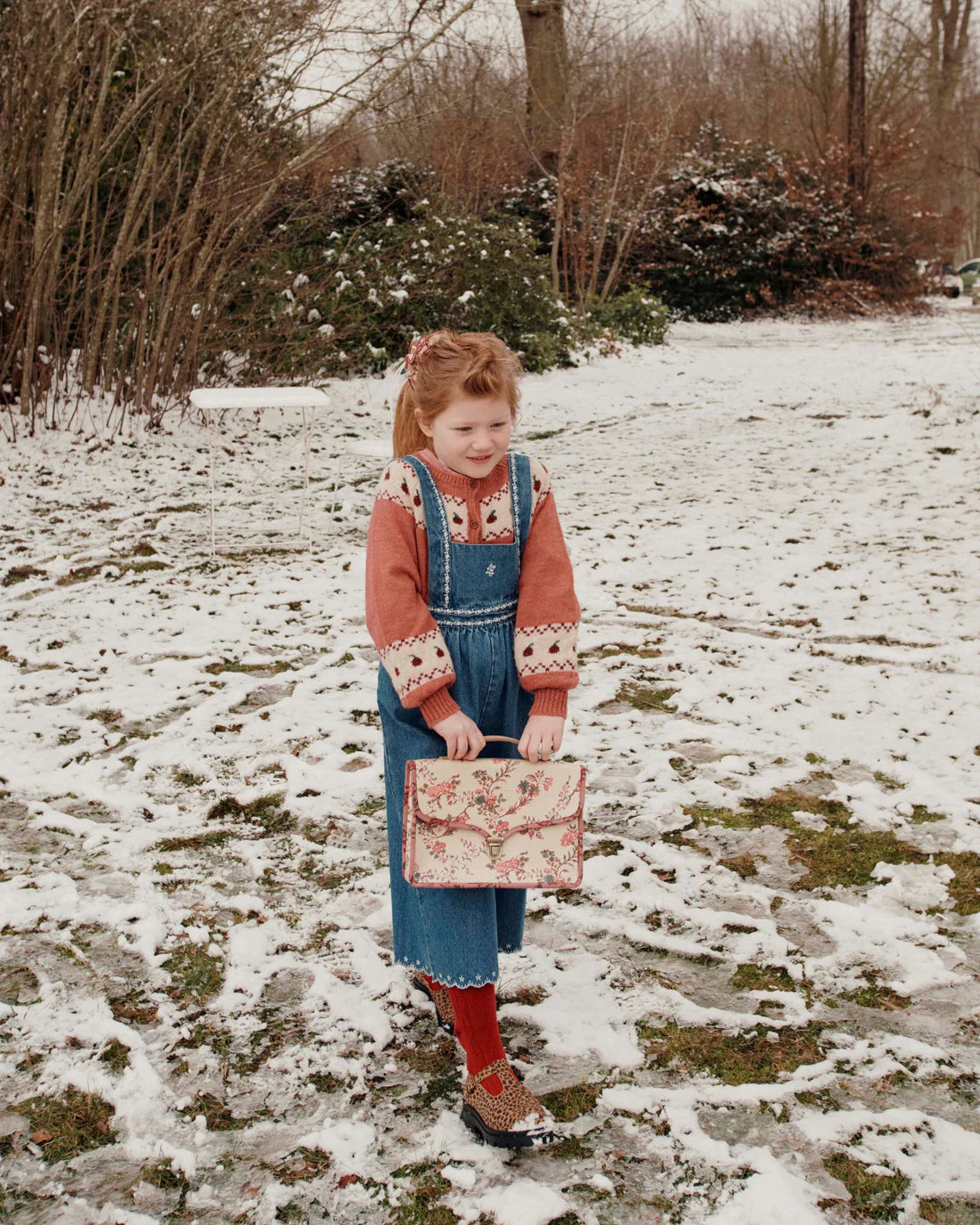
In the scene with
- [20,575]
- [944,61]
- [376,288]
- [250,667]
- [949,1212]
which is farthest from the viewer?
[944,61]

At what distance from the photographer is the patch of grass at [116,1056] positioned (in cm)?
224

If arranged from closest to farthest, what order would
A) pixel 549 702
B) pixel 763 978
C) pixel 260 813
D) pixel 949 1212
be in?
pixel 949 1212 → pixel 549 702 → pixel 763 978 → pixel 260 813

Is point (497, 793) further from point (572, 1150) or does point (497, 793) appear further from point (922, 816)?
point (922, 816)

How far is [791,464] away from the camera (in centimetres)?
807

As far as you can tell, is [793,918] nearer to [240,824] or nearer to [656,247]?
[240,824]

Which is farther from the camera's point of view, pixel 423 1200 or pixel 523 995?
pixel 523 995

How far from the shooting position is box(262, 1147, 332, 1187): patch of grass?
1.96m

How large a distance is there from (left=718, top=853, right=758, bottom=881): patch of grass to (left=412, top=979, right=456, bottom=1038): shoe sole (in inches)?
36.7

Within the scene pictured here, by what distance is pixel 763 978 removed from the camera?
2539 mm

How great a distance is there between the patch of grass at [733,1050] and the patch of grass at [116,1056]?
1.05 metres

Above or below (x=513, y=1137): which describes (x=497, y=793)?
above

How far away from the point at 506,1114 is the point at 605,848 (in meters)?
1.18

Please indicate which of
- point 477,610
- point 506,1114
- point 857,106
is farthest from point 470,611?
point 857,106

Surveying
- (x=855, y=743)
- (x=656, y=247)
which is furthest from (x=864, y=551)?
(x=656, y=247)
